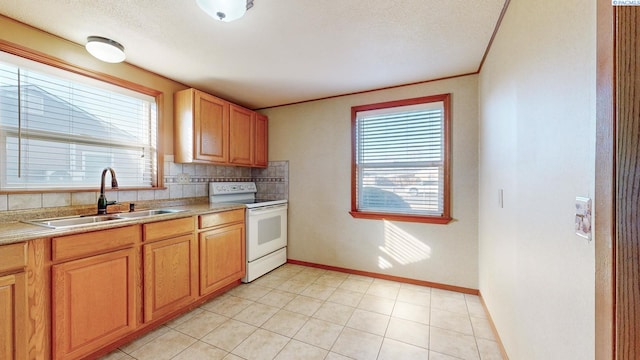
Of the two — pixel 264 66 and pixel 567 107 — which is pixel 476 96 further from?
pixel 264 66

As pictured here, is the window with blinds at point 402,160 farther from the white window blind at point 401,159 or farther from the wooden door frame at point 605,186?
the wooden door frame at point 605,186

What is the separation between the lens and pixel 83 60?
2014mm

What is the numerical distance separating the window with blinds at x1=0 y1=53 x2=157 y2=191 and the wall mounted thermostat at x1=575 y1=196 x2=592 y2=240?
3050 millimetres

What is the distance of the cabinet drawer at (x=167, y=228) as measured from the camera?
6.07 ft

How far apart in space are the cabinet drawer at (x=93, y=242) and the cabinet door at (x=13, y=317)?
0.58 ft

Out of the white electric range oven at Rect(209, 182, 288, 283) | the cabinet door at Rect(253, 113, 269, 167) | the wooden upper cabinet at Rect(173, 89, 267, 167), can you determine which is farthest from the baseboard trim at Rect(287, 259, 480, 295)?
the wooden upper cabinet at Rect(173, 89, 267, 167)

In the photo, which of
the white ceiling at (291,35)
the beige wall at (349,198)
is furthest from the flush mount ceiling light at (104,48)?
the beige wall at (349,198)

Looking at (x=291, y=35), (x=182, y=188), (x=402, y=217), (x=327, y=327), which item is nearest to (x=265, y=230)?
(x=182, y=188)

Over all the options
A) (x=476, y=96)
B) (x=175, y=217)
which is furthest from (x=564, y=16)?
(x=175, y=217)

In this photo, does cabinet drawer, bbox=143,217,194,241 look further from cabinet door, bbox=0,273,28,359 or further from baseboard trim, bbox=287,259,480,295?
baseboard trim, bbox=287,259,480,295

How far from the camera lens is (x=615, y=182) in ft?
1.98

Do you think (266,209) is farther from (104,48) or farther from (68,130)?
(104,48)

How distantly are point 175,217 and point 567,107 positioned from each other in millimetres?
2442

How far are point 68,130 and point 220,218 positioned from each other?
1386 millimetres
